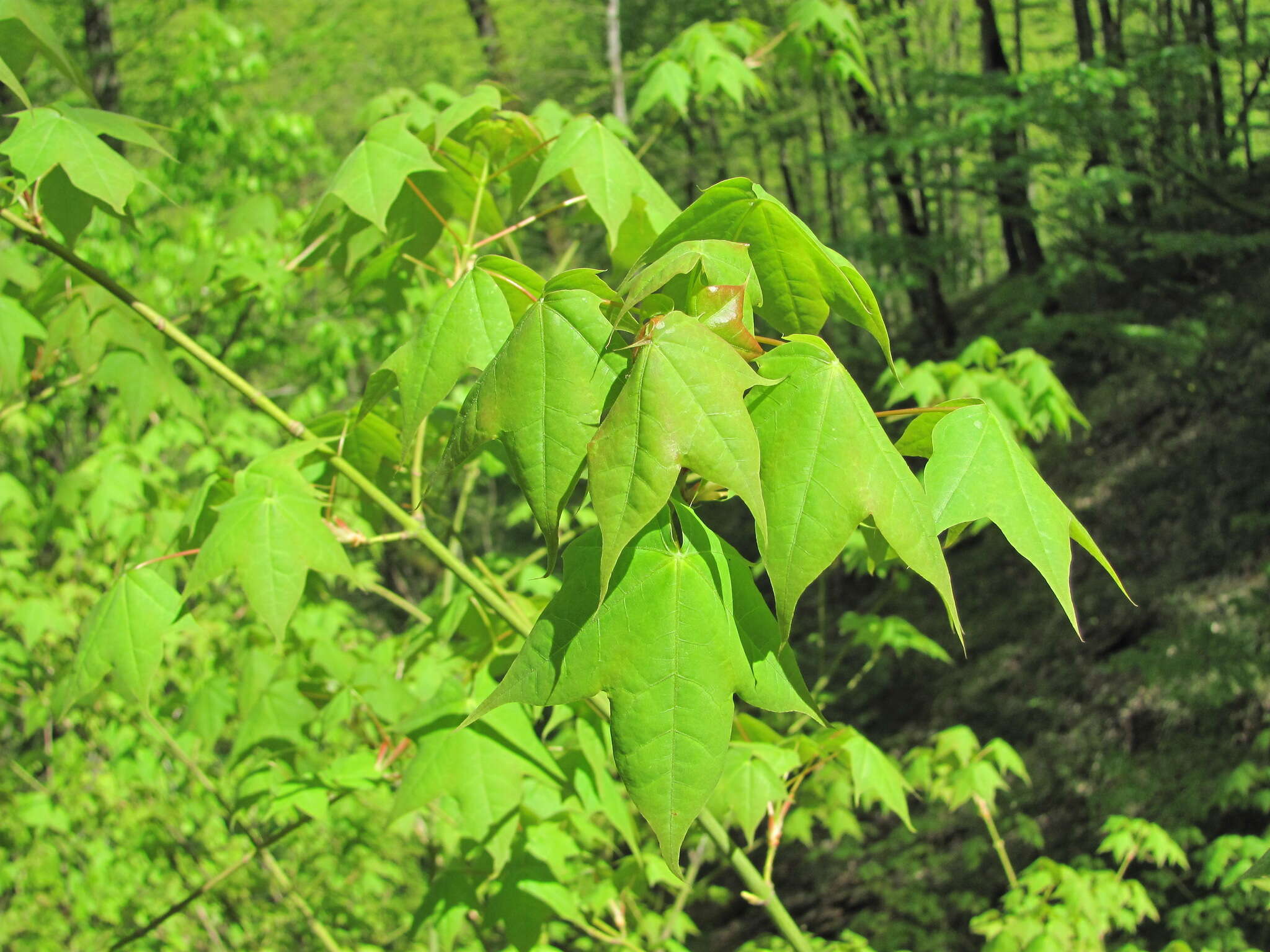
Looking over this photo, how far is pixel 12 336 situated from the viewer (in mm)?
2197

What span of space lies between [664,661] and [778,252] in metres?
0.57

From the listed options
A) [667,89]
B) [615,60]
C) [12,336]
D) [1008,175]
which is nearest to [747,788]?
[12,336]

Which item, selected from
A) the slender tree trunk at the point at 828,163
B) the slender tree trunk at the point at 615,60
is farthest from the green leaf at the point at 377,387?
the slender tree trunk at the point at 828,163

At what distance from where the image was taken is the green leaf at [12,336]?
217 cm

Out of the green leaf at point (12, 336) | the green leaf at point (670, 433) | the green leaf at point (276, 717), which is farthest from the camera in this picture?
the green leaf at point (276, 717)

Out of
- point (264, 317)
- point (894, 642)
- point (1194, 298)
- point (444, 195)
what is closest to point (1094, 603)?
point (1194, 298)

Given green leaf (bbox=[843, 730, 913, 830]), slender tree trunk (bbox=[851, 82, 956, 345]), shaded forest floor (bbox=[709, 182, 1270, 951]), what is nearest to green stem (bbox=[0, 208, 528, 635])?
green leaf (bbox=[843, 730, 913, 830])

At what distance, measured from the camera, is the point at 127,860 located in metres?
5.79

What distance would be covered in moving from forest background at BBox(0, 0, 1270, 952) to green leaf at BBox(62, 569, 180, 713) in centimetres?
42

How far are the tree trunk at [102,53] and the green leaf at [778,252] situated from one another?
942cm

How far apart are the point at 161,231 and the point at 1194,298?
1202 centimetres

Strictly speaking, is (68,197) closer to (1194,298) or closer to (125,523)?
(125,523)

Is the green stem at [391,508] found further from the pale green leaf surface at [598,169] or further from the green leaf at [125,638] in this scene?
the pale green leaf surface at [598,169]

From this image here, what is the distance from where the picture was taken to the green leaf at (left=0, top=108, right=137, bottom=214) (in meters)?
1.68
